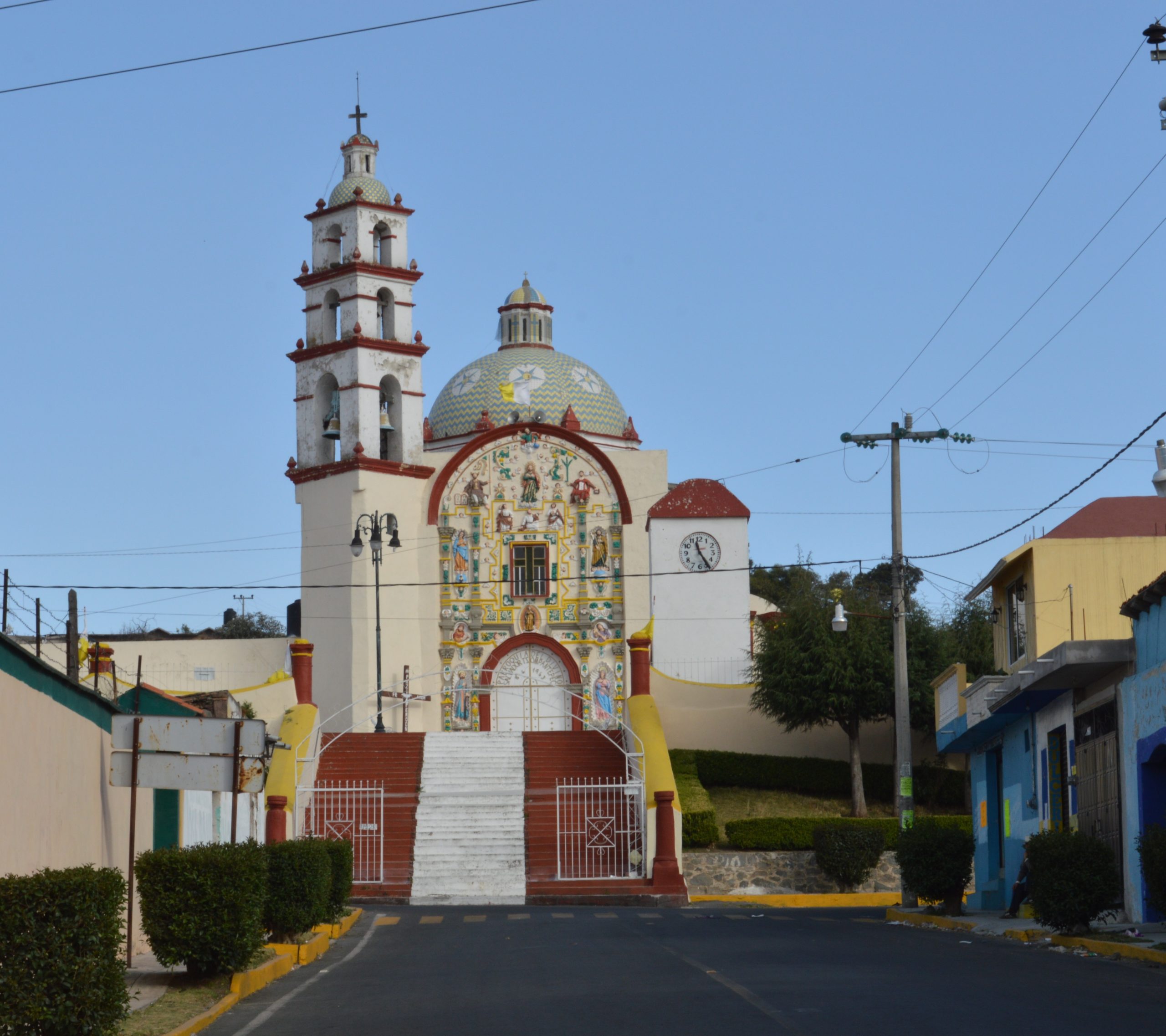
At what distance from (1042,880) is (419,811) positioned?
50.7 feet

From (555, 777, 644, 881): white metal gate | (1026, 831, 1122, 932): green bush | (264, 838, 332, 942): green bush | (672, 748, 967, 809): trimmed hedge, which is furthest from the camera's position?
(672, 748, 967, 809): trimmed hedge

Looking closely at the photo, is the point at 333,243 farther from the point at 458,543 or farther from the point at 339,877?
the point at 339,877

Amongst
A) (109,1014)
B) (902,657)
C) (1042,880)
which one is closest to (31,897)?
(109,1014)

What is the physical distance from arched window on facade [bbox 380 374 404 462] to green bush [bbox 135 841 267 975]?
30.9 meters

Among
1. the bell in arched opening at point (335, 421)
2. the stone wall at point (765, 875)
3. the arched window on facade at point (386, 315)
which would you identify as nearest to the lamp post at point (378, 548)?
the bell in arched opening at point (335, 421)

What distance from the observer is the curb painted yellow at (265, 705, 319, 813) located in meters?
31.1

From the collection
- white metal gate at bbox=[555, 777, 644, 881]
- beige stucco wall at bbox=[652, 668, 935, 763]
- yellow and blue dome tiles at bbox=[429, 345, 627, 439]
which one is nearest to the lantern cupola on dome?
yellow and blue dome tiles at bbox=[429, 345, 627, 439]

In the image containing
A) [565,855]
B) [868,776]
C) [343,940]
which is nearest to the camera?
[343,940]

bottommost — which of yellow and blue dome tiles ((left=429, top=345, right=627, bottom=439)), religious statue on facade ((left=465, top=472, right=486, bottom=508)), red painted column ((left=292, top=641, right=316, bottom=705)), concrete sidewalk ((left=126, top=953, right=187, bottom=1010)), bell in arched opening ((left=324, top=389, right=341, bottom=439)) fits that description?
concrete sidewalk ((left=126, top=953, right=187, bottom=1010))

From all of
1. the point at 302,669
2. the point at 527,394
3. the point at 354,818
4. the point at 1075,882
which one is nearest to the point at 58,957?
the point at 1075,882

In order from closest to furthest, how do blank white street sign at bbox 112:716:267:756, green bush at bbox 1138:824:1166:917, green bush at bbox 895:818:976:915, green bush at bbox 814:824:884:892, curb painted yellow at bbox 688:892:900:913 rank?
1. blank white street sign at bbox 112:716:267:756
2. green bush at bbox 1138:824:1166:917
3. green bush at bbox 895:818:976:915
4. curb painted yellow at bbox 688:892:900:913
5. green bush at bbox 814:824:884:892

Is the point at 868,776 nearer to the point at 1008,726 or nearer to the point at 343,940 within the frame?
the point at 1008,726

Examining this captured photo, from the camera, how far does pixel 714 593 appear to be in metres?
43.7

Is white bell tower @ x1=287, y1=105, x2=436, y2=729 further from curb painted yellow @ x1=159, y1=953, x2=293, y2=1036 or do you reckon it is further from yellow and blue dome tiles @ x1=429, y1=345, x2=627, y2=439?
curb painted yellow @ x1=159, y1=953, x2=293, y2=1036
